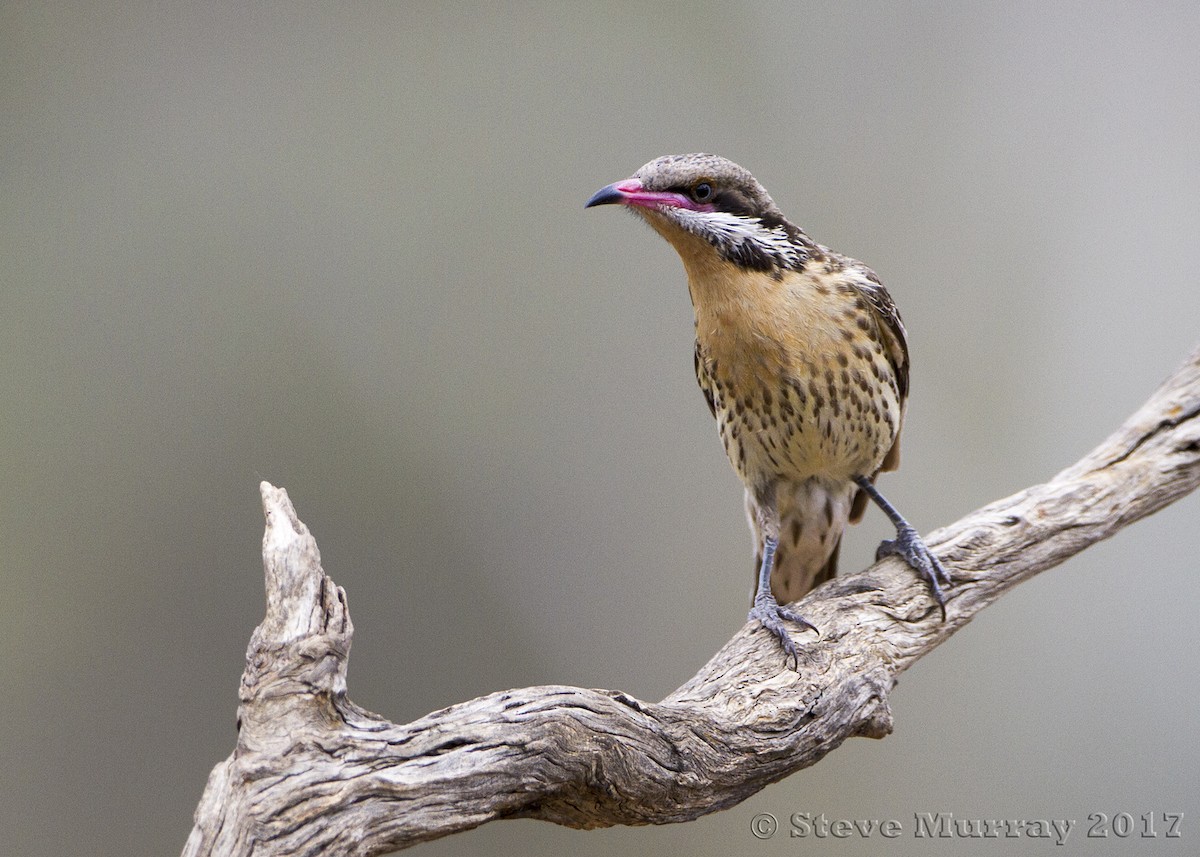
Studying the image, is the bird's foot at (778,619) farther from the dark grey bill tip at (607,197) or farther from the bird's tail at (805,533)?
the dark grey bill tip at (607,197)

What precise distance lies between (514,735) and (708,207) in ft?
5.04

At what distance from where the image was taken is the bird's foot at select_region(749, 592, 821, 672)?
274 centimetres

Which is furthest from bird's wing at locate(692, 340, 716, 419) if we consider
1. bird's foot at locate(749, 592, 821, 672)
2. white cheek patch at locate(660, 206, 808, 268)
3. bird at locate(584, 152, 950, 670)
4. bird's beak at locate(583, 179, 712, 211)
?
bird's foot at locate(749, 592, 821, 672)

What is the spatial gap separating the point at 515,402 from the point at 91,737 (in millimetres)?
2110

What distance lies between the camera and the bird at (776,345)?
2861 millimetres

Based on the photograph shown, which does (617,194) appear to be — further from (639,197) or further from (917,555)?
(917,555)

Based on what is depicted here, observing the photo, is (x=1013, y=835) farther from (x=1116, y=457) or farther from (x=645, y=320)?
(x=645, y=320)

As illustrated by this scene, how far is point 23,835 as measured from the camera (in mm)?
3914

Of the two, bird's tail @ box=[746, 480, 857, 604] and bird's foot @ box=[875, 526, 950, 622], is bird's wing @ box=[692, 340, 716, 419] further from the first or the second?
bird's foot @ box=[875, 526, 950, 622]

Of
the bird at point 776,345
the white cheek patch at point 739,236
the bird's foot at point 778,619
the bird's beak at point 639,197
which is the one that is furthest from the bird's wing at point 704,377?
the bird's foot at point 778,619

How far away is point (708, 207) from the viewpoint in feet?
9.46

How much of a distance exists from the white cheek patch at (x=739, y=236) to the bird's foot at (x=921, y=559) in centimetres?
90

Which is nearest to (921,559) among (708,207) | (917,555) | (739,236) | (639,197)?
(917,555)

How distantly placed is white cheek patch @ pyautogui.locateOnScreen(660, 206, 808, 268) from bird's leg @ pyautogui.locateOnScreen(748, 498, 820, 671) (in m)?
0.82
